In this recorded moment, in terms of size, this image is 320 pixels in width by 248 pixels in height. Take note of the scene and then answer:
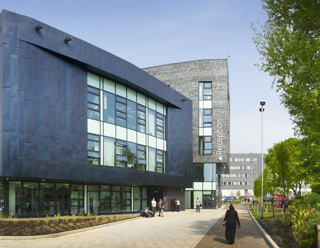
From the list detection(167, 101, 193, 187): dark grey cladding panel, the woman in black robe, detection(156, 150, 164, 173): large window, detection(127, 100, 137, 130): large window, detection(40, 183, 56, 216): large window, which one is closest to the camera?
the woman in black robe

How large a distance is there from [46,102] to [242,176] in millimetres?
125282

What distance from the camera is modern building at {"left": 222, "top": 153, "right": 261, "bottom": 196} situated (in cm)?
14100

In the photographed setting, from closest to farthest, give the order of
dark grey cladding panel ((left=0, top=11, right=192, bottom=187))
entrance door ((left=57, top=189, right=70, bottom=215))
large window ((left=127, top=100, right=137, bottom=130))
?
dark grey cladding panel ((left=0, top=11, right=192, bottom=187)) < entrance door ((left=57, top=189, right=70, bottom=215)) < large window ((left=127, top=100, right=137, bottom=130))

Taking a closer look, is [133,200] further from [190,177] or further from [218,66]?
[218,66]

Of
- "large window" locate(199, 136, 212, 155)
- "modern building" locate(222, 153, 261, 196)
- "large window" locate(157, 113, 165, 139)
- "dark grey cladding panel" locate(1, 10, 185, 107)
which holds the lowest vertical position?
"modern building" locate(222, 153, 261, 196)

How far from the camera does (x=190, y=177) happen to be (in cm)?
4300

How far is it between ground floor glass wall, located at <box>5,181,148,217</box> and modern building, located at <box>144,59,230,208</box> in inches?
644

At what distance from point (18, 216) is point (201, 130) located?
31276 mm

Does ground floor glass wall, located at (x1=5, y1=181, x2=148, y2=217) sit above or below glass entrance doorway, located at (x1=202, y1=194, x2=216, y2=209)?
above

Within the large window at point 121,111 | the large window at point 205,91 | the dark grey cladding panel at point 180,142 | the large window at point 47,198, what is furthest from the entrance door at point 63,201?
the large window at point 205,91

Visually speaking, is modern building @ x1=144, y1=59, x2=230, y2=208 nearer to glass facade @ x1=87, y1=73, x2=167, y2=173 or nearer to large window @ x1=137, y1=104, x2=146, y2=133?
glass facade @ x1=87, y1=73, x2=167, y2=173

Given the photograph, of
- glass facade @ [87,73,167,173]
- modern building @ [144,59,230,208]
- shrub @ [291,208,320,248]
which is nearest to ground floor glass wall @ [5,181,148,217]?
glass facade @ [87,73,167,173]

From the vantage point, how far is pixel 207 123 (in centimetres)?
5147

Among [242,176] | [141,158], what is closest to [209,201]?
[141,158]
